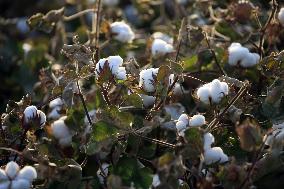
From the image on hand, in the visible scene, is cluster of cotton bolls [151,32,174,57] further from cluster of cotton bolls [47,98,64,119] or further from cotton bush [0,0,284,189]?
cluster of cotton bolls [47,98,64,119]

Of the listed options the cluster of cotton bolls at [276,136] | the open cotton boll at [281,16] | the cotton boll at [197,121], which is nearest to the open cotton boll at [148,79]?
the cotton boll at [197,121]

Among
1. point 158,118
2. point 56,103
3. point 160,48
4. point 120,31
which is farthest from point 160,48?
point 158,118

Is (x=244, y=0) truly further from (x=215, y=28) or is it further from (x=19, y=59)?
(x=19, y=59)

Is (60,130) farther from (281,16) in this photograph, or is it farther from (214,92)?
(281,16)

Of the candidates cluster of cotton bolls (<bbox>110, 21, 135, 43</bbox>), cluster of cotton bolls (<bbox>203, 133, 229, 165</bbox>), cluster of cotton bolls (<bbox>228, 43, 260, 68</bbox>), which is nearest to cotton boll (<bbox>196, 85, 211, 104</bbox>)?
cluster of cotton bolls (<bbox>203, 133, 229, 165</bbox>)

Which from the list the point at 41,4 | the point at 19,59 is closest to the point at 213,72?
the point at 19,59

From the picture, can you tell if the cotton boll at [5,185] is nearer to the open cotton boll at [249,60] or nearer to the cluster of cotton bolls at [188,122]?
the cluster of cotton bolls at [188,122]
